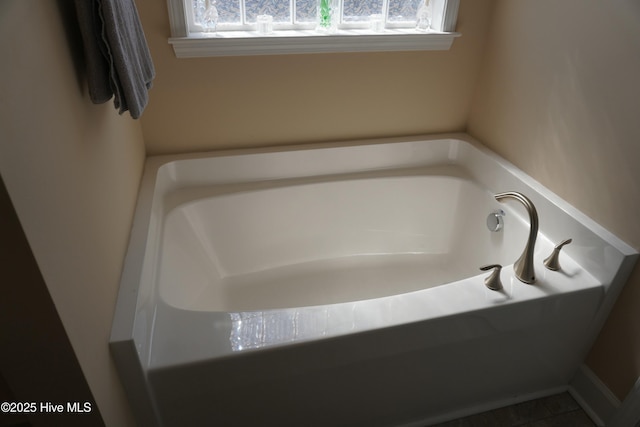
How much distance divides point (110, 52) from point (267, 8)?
103 cm

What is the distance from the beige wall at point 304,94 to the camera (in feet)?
6.02

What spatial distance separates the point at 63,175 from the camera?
34.4 inches

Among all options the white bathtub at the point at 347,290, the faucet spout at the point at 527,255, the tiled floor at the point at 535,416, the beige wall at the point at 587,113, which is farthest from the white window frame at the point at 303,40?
the tiled floor at the point at 535,416

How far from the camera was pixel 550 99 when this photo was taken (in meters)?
1.66

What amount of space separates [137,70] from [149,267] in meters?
0.59

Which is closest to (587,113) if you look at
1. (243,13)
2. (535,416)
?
(535,416)

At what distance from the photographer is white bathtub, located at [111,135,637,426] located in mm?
1200

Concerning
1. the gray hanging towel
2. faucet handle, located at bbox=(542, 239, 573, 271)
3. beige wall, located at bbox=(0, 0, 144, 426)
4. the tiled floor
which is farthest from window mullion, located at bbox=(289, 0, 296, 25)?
the tiled floor

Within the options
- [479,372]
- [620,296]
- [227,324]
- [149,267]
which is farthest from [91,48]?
[620,296]

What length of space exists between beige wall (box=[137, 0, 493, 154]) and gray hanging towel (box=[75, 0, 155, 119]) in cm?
66

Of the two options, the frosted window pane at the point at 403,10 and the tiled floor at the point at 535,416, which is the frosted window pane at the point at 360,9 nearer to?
the frosted window pane at the point at 403,10

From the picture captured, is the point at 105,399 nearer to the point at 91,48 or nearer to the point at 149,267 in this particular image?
the point at 149,267

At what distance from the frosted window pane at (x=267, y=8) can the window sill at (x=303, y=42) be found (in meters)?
0.08

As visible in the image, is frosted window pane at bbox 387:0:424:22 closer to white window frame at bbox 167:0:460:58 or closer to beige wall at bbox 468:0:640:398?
white window frame at bbox 167:0:460:58
